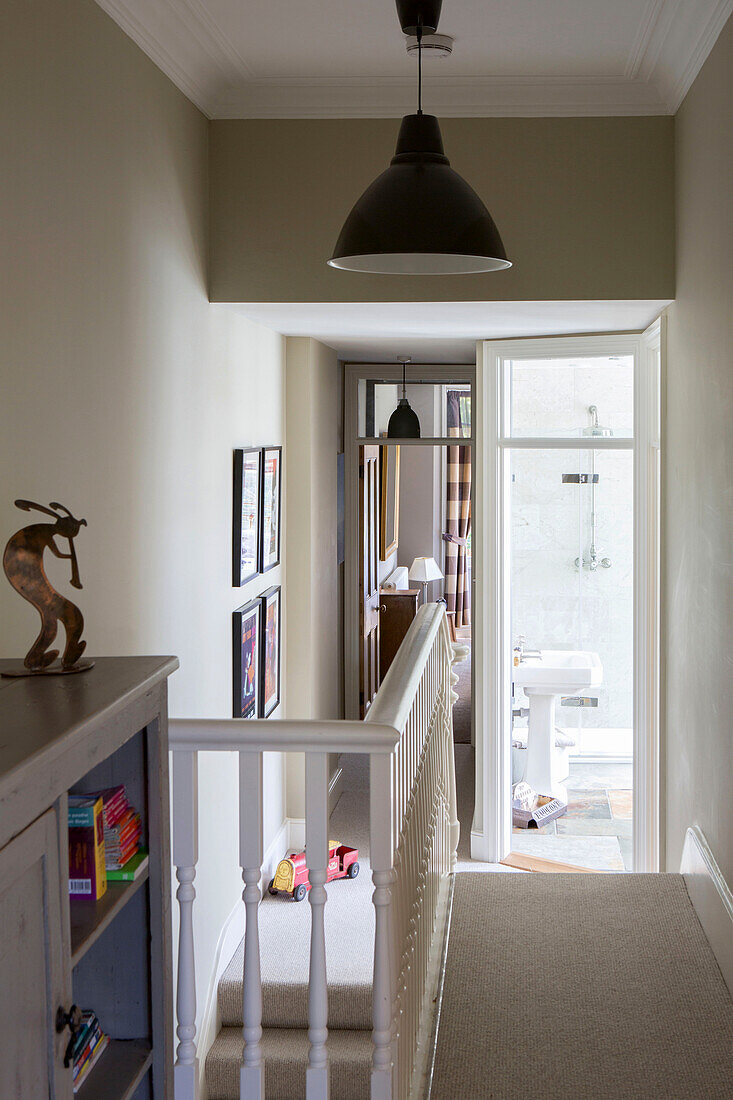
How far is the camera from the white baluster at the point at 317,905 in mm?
1709

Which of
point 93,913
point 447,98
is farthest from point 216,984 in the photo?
point 447,98

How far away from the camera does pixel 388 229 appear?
212cm

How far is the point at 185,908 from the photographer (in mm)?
1743

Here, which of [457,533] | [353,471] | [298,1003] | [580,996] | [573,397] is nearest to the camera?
[580,996]

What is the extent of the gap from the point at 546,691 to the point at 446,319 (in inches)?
78.9

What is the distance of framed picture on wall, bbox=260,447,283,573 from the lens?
478cm

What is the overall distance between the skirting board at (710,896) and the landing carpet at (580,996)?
0.11ft

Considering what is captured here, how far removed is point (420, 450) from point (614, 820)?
5.52 m

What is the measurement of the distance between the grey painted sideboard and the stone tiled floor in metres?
3.78

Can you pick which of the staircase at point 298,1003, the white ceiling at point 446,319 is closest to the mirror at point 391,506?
the white ceiling at point 446,319

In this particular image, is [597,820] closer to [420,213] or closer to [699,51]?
[699,51]

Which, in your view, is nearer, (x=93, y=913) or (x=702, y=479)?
(x=93, y=913)

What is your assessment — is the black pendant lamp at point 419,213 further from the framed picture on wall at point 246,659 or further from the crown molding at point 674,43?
the framed picture on wall at point 246,659

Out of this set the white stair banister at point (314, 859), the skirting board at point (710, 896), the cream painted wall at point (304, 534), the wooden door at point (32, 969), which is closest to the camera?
the wooden door at point (32, 969)
